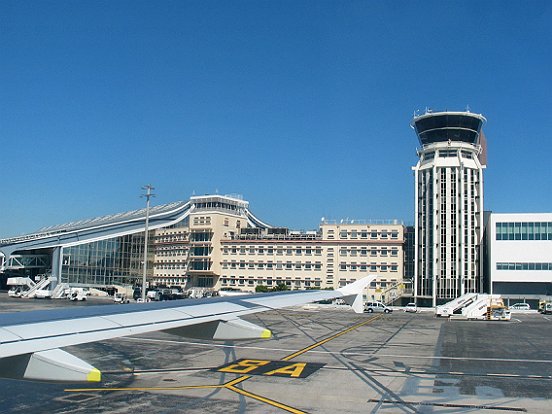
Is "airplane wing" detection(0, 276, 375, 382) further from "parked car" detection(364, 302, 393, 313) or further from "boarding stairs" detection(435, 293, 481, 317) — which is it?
"parked car" detection(364, 302, 393, 313)

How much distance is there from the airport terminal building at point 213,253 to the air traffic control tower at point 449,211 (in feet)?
15.7

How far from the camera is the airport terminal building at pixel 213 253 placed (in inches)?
3467

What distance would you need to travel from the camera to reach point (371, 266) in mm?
87750

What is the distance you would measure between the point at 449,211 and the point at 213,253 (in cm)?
4156

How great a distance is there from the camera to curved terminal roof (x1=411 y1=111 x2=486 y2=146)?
8419 centimetres

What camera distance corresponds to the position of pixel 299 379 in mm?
17734

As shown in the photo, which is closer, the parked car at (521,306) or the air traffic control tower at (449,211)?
the parked car at (521,306)

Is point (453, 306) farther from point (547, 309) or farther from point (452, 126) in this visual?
point (452, 126)

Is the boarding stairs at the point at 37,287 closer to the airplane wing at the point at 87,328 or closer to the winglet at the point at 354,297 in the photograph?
the winglet at the point at 354,297

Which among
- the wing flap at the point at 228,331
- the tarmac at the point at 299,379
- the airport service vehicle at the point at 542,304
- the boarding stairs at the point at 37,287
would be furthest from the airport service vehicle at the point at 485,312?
the boarding stairs at the point at 37,287

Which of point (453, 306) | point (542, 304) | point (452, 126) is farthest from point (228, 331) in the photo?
point (452, 126)

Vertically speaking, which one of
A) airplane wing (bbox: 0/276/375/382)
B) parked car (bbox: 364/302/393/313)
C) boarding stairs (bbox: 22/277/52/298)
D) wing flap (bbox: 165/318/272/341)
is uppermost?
airplane wing (bbox: 0/276/375/382)

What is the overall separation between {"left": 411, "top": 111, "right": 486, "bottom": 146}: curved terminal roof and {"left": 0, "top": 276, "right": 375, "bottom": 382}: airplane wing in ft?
251

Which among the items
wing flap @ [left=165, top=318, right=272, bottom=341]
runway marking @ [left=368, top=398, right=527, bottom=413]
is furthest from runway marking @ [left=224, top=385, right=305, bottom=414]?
wing flap @ [left=165, top=318, right=272, bottom=341]
